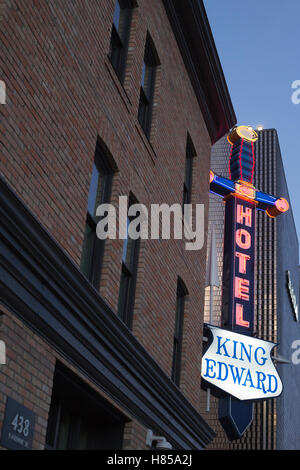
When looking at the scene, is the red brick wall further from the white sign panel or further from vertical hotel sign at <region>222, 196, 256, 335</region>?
vertical hotel sign at <region>222, 196, 256, 335</region>

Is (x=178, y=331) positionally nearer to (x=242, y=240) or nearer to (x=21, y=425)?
(x=21, y=425)

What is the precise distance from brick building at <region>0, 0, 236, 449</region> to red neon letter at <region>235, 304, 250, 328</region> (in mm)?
4579

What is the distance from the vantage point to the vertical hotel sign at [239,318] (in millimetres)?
18203

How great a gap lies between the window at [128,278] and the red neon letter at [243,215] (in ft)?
38.6

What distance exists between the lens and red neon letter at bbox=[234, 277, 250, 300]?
22.2 metres

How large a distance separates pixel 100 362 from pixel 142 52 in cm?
649

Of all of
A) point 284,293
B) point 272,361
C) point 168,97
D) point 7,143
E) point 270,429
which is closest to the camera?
point 7,143

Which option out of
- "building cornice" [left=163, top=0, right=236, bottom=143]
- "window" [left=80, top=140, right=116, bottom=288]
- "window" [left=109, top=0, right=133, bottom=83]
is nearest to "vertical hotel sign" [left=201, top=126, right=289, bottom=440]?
"building cornice" [left=163, top=0, right=236, bottom=143]

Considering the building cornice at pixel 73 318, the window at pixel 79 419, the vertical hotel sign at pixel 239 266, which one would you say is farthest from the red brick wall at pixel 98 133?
the vertical hotel sign at pixel 239 266

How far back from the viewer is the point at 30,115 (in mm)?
8508

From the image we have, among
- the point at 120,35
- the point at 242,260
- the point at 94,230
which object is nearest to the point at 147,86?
the point at 120,35

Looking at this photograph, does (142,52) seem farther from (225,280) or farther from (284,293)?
(284,293)
